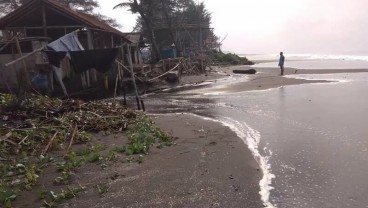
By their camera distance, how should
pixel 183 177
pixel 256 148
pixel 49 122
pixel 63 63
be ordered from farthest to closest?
1. pixel 63 63
2. pixel 49 122
3. pixel 256 148
4. pixel 183 177

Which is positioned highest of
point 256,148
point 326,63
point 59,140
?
point 326,63

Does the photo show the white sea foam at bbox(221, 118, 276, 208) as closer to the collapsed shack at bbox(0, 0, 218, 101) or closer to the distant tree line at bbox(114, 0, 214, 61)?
the collapsed shack at bbox(0, 0, 218, 101)

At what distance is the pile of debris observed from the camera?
28.3 feet

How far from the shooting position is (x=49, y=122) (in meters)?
10.1

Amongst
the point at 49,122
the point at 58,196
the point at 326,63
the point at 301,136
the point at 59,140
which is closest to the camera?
the point at 58,196

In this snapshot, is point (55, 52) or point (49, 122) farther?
point (55, 52)

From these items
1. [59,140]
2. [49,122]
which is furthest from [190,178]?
[49,122]

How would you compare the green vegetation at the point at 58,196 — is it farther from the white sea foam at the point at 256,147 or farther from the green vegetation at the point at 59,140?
the white sea foam at the point at 256,147

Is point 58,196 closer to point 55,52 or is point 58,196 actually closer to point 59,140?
point 59,140

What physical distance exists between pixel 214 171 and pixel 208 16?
5482 centimetres

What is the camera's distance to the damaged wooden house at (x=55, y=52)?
14750 millimetres

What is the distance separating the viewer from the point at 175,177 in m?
6.93

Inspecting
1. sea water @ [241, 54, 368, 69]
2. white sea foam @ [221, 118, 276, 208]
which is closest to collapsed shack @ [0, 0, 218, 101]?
white sea foam @ [221, 118, 276, 208]

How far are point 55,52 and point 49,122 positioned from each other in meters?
4.08
